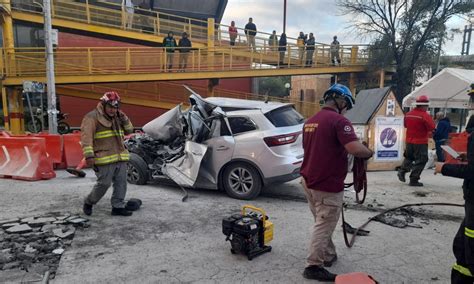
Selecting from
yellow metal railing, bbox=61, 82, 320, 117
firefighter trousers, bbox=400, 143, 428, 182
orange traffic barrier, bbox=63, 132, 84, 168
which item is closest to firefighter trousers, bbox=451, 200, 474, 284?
firefighter trousers, bbox=400, 143, 428, 182

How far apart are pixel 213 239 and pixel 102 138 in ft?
7.19

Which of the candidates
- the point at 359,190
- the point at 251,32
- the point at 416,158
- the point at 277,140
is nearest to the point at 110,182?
the point at 277,140

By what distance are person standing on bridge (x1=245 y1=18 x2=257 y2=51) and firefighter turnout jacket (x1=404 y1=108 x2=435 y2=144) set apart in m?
11.4

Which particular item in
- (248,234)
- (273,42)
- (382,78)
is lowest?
(248,234)

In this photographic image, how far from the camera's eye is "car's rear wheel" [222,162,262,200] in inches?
243

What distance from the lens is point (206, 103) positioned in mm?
6840

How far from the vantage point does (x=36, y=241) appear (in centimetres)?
426

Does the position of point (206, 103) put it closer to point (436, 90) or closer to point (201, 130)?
point (201, 130)

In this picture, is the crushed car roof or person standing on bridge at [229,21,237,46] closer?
the crushed car roof

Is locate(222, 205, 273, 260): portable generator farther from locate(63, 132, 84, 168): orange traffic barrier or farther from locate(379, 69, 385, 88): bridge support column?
locate(379, 69, 385, 88): bridge support column

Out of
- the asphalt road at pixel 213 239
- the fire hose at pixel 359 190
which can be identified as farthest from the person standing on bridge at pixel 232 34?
the fire hose at pixel 359 190

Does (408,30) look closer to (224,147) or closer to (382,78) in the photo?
(382,78)

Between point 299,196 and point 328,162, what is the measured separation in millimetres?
3371

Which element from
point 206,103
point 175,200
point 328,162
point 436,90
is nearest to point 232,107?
point 206,103
